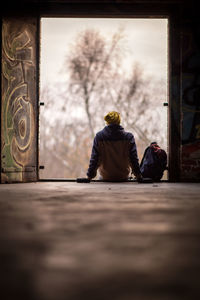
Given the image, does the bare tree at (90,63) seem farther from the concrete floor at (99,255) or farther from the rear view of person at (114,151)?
the concrete floor at (99,255)

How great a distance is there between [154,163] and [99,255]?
4647 millimetres

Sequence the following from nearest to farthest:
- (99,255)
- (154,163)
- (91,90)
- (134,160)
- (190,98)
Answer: (99,255), (134,160), (154,163), (190,98), (91,90)

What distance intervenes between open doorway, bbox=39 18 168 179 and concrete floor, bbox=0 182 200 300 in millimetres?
6662

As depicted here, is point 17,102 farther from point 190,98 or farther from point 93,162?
point 190,98

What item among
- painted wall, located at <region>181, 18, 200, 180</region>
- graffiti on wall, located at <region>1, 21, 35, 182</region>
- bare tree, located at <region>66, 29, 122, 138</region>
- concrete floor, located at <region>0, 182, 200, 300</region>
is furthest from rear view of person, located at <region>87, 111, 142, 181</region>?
bare tree, located at <region>66, 29, 122, 138</region>

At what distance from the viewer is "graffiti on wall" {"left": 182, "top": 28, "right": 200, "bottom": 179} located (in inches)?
241

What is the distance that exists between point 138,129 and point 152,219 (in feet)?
22.4

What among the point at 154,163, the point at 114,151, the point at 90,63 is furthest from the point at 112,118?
the point at 90,63

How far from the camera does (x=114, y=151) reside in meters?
5.70

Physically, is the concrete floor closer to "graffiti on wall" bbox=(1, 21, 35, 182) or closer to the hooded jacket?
the hooded jacket

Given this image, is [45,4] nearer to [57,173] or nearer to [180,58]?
[180,58]

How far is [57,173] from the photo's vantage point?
963 centimetres

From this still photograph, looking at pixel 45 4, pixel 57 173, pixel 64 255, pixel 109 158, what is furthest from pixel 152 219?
pixel 57 173

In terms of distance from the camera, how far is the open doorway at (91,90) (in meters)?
8.95
